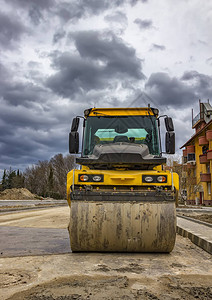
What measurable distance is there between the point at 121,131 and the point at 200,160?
114 ft

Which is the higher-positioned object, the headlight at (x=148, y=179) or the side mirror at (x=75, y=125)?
the side mirror at (x=75, y=125)

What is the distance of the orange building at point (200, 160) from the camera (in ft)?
126

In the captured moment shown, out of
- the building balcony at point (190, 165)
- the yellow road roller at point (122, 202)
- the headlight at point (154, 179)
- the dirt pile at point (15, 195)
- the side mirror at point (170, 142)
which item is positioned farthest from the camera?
the dirt pile at point (15, 195)

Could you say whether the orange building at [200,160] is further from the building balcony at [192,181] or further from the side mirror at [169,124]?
the side mirror at [169,124]

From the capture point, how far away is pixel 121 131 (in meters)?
6.90

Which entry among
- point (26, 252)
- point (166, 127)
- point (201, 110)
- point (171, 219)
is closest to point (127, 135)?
point (166, 127)

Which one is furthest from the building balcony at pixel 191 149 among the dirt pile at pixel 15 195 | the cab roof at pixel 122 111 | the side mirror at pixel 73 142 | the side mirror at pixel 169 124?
the side mirror at pixel 73 142

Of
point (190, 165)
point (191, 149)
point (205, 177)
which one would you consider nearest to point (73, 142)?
point (205, 177)

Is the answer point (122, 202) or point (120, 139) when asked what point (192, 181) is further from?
point (122, 202)

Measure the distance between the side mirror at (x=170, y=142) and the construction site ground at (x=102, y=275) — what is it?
6.85 feet

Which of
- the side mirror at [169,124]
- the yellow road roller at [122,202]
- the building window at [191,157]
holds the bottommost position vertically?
the yellow road roller at [122,202]

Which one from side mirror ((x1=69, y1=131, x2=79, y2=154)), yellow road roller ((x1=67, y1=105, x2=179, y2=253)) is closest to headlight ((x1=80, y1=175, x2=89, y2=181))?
yellow road roller ((x1=67, y1=105, x2=179, y2=253))

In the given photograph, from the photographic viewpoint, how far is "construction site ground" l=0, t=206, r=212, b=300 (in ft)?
10.7

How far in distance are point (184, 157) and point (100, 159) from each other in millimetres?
46072
